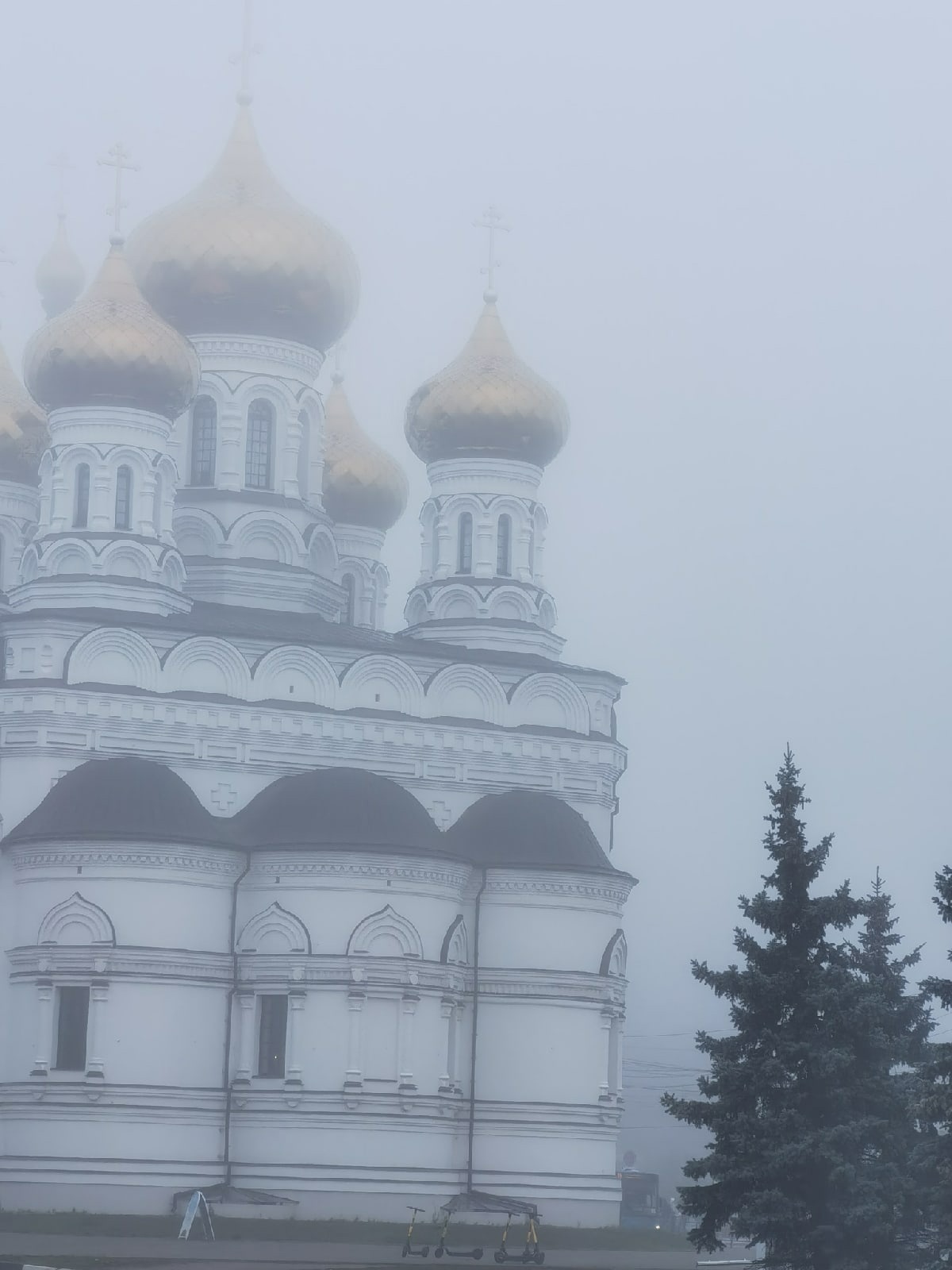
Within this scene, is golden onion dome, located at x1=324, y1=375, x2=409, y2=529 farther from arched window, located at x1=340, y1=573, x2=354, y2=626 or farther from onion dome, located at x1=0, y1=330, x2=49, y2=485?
onion dome, located at x1=0, y1=330, x2=49, y2=485

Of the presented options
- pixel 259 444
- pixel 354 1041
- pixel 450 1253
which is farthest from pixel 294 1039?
pixel 259 444

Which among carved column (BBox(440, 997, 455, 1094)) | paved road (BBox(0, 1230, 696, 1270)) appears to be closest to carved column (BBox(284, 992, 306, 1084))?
carved column (BBox(440, 997, 455, 1094))

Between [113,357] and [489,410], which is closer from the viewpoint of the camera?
[113,357]

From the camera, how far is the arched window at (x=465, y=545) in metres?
29.8

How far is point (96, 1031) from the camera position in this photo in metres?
23.8

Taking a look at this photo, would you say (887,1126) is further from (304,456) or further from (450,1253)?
(304,456)

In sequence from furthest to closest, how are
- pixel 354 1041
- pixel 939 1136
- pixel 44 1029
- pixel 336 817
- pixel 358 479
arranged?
pixel 358 479 < pixel 336 817 < pixel 354 1041 < pixel 44 1029 < pixel 939 1136

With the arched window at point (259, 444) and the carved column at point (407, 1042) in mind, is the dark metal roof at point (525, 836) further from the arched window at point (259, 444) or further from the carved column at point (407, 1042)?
the arched window at point (259, 444)

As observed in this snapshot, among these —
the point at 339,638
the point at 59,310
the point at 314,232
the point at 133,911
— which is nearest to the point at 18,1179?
the point at 133,911

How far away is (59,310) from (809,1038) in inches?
838

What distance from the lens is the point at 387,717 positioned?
26500 millimetres

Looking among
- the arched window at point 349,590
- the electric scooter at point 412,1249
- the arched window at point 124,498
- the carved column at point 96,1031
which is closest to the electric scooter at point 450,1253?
the electric scooter at point 412,1249

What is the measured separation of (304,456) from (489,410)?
7.74ft

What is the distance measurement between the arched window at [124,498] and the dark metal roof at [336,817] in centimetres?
356
